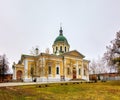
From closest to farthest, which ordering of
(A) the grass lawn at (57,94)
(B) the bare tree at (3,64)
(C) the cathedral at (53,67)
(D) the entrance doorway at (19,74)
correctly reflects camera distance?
1. (A) the grass lawn at (57,94)
2. (C) the cathedral at (53,67)
3. (D) the entrance doorway at (19,74)
4. (B) the bare tree at (3,64)

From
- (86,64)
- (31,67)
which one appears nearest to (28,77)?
(31,67)

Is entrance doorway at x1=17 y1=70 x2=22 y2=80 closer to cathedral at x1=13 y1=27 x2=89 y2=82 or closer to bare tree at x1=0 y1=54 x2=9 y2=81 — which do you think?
cathedral at x1=13 y1=27 x2=89 y2=82

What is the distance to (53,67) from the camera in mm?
48219

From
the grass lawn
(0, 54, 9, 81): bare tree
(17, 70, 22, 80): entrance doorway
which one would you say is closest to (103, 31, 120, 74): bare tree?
the grass lawn

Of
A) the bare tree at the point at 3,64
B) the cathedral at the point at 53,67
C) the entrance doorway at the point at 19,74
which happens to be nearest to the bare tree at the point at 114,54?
the cathedral at the point at 53,67

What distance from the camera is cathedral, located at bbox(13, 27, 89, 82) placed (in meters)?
46.0

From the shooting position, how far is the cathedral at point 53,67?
45981mm

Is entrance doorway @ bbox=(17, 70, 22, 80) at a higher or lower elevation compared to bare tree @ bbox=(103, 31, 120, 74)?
lower

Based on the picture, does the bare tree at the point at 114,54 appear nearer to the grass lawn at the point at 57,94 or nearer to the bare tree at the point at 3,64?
the grass lawn at the point at 57,94

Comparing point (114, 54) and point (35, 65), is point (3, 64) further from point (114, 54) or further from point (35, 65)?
point (114, 54)

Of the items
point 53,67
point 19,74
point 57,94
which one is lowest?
point 57,94

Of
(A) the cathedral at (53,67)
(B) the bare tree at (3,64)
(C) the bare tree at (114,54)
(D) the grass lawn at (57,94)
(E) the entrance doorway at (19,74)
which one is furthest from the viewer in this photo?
(B) the bare tree at (3,64)

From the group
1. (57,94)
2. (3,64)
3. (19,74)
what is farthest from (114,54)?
(3,64)

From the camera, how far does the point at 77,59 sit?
5466 centimetres
